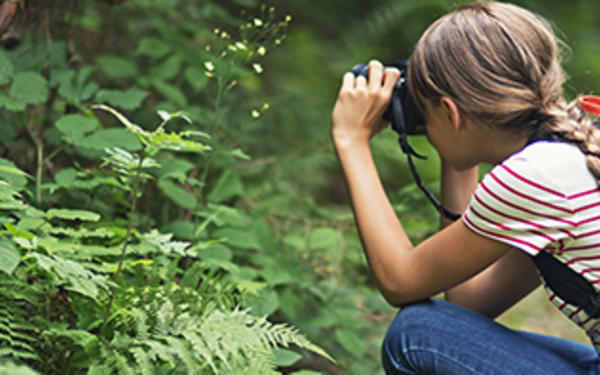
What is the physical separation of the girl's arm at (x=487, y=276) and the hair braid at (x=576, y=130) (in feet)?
1.11

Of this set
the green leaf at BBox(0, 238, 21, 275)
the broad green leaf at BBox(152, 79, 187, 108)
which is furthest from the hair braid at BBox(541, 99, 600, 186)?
the broad green leaf at BBox(152, 79, 187, 108)

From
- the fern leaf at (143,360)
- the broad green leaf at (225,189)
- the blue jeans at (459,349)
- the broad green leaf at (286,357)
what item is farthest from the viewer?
the broad green leaf at (225,189)

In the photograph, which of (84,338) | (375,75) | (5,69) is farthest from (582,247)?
(5,69)

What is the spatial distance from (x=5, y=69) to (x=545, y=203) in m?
1.36

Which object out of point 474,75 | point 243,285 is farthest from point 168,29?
point 474,75

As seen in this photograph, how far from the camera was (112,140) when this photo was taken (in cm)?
138

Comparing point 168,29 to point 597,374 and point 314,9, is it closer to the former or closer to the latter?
point 597,374

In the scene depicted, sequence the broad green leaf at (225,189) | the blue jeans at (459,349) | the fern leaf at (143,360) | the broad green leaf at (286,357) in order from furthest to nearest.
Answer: the broad green leaf at (225,189) → the broad green leaf at (286,357) → the blue jeans at (459,349) → the fern leaf at (143,360)

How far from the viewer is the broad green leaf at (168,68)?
6.29 ft

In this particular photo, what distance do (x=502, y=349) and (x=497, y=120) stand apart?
19.1 inches

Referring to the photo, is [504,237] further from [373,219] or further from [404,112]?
[404,112]

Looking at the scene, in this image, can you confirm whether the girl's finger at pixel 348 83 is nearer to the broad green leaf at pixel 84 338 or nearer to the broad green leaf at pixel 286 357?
the broad green leaf at pixel 286 357

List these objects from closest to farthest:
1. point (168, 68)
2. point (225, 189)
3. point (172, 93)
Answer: point (225, 189) → point (172, 93) → point (168, 68)

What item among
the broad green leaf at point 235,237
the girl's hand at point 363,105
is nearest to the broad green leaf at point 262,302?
the broad green leaf at point 235,237
